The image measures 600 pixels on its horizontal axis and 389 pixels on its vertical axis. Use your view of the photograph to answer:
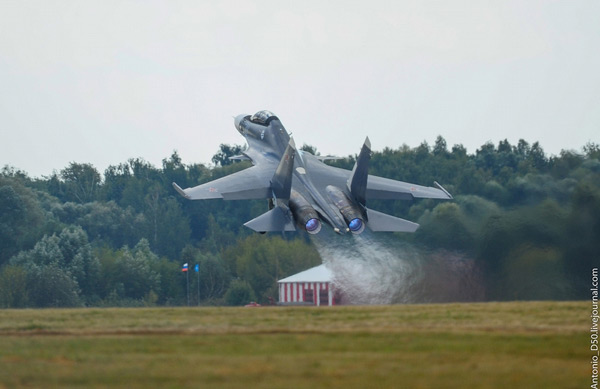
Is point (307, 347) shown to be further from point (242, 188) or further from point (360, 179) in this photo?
point (242, 188)

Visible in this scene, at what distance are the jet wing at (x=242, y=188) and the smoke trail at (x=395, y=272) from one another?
6530 mm

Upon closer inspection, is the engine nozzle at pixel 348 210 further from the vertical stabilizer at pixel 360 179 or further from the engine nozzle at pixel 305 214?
the engine nozzle at pixel 305 214

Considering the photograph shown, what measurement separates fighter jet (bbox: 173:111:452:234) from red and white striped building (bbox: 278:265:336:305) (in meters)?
2.95

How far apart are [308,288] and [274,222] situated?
25.7 feet

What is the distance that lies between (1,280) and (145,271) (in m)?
A: 8.24

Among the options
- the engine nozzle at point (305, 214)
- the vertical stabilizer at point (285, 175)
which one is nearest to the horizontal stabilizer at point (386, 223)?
the engine nozzle at point (305, 214)

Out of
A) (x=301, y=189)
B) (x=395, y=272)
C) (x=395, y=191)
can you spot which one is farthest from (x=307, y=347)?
(x=395, y=191)

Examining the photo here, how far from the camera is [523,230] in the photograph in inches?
1361

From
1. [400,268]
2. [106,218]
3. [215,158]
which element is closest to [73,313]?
[400,268]

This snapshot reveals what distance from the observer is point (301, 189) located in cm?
4244

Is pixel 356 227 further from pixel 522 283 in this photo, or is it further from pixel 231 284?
pixel 231 284

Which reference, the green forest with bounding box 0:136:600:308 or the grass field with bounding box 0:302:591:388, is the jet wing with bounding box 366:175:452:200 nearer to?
the green forest with bounding box 0:136:600:308

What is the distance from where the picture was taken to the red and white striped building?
44.4 meters

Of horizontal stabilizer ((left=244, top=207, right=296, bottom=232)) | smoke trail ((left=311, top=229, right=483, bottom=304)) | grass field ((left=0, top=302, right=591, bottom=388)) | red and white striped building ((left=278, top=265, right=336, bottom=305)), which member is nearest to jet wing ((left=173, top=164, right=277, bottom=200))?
horizontal stabilizer ((left=244, top=207, right=296, bottom=232))
